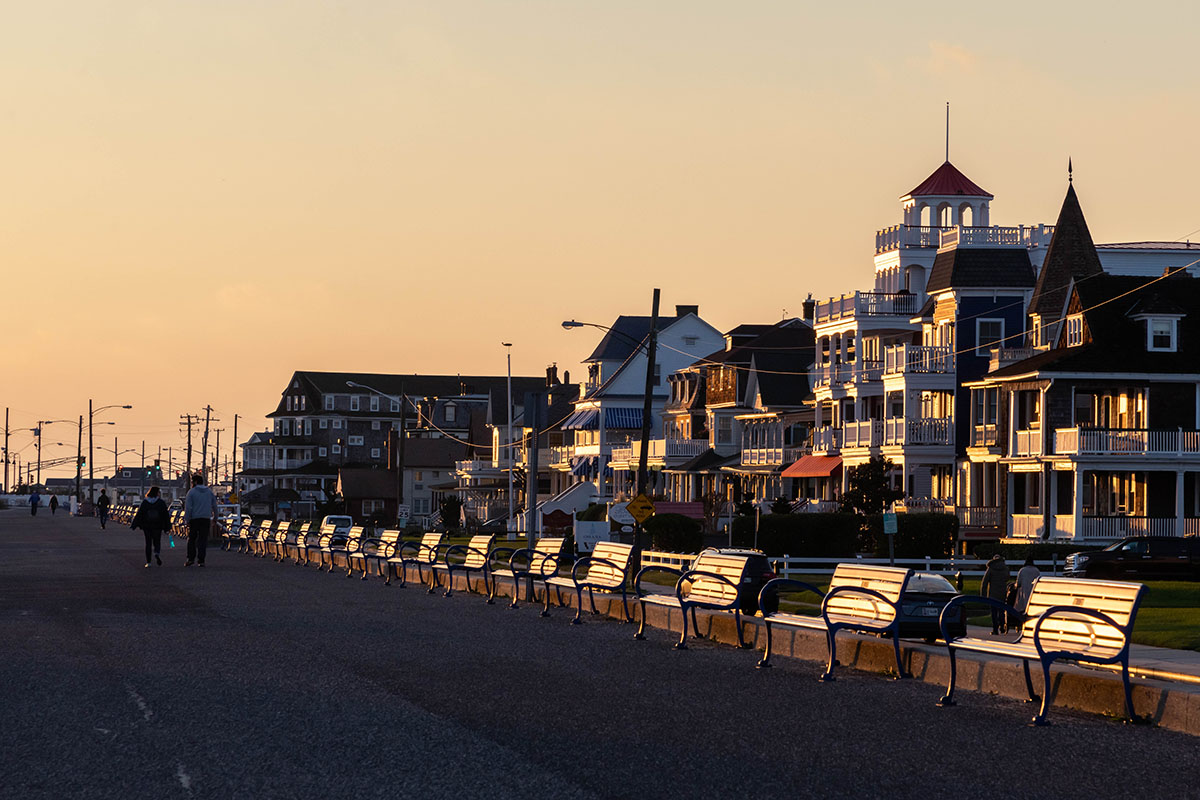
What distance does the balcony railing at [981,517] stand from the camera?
57.5m

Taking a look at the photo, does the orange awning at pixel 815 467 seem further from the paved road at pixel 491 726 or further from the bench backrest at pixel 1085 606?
the bench backrest at pixel 1085 606

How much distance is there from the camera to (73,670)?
15.2 metres

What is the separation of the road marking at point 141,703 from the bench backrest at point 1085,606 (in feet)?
22.7

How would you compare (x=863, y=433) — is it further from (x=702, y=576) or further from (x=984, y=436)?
(x=702, y=576)

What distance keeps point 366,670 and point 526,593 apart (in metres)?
11.7

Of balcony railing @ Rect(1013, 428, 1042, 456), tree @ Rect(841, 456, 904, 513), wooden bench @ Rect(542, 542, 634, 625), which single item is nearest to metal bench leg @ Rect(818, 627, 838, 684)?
wooden bench @ Rect(542, 542, 634, 625)

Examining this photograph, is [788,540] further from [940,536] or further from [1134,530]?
[1134,530]

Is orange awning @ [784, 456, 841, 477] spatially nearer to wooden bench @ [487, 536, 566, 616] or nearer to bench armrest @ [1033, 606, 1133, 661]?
wooden bench @ [487, 536, 566, 616]

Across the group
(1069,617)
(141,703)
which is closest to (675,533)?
(1069,617)

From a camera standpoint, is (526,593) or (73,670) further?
(526,593)

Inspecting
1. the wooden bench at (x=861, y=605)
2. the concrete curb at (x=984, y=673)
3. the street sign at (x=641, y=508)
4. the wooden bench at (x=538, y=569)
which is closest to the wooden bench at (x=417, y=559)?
the wooden bench at (x=538, y=569)

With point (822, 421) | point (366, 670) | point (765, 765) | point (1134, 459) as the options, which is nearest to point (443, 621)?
point (366, 670)

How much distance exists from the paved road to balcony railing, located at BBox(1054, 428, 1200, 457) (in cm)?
3447

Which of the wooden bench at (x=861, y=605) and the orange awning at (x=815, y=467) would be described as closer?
the wooden bench at (x=861, y=605)
